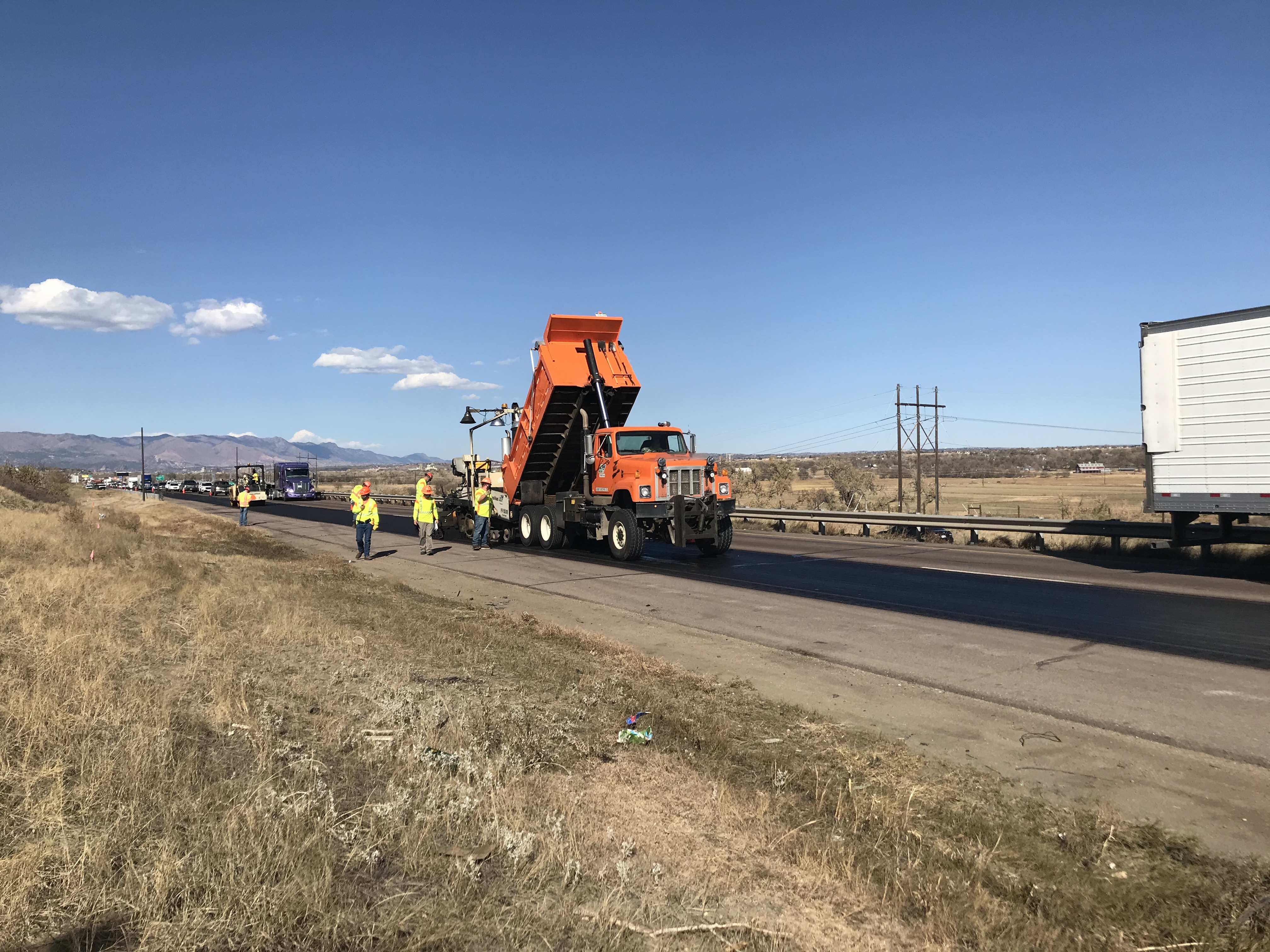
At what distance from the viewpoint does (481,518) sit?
1959 centimetres

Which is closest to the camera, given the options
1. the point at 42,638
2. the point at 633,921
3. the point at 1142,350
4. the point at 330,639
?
the point at 633,921

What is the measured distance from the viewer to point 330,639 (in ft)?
26.8

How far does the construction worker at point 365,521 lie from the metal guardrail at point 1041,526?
11756 mm

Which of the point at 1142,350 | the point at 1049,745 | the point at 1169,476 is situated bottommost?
the point at 1049,745

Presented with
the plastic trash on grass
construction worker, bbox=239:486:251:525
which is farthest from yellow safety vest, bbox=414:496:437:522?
the plastic trash on grass

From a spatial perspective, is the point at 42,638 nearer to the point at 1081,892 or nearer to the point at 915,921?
the point at 915,921

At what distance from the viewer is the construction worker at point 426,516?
60.0ft

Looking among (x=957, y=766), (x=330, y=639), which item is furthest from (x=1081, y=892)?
(x=330, y=639)

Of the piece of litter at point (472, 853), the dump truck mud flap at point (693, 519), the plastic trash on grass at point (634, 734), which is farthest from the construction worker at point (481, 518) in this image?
the piece of litter at point (472, 853)

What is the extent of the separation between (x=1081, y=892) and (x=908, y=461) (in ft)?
433

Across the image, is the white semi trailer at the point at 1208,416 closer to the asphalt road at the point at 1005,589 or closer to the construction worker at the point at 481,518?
the asphalt road at the point at 1005,589

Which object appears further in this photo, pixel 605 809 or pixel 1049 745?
pixel 1049 745

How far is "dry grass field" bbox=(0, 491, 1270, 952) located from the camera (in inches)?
118

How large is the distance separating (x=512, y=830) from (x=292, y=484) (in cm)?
5852
